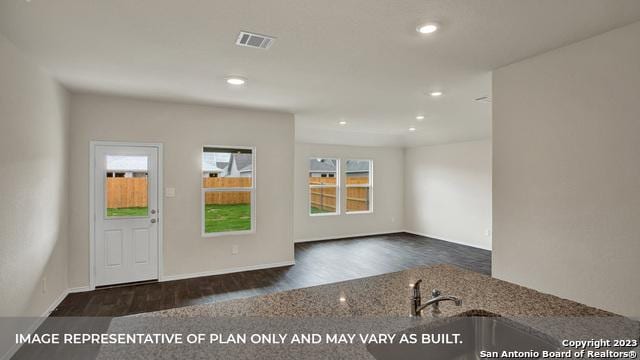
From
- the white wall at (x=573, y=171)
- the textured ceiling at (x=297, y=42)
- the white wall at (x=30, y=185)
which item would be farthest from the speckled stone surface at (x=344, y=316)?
the white wall at (x=30, y=185)

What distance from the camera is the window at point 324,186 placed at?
25.5ft

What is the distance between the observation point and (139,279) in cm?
439

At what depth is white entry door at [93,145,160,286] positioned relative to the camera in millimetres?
4215

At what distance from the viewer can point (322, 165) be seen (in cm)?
792

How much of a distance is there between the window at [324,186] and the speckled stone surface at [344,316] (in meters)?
6.18

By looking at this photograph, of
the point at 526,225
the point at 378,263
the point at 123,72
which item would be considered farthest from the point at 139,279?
the point at 526,225

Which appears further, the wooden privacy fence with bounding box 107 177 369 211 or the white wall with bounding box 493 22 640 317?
the wooden privacy fence with bounding box 107 177 369 211

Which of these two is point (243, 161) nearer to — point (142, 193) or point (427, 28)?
point (142, 193)

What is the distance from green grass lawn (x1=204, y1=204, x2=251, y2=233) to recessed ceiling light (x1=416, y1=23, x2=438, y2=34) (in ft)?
12.1

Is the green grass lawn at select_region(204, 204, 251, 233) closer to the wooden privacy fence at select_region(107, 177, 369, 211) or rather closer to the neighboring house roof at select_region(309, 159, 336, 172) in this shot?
the wooden privacy fence at select_region(107, 177, 369, 211)

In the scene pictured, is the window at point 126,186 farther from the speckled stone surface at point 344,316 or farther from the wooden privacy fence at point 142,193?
the speckled stone surface at point 344,316

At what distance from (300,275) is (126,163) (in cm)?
288

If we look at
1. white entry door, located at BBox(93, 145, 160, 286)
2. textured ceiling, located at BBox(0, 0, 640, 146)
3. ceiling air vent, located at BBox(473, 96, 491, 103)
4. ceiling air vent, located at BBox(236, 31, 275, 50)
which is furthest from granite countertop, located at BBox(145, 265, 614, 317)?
white entry door, located at BBox(93, 145, 160, 286)

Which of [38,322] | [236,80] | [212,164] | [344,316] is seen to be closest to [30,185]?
[38,322]
